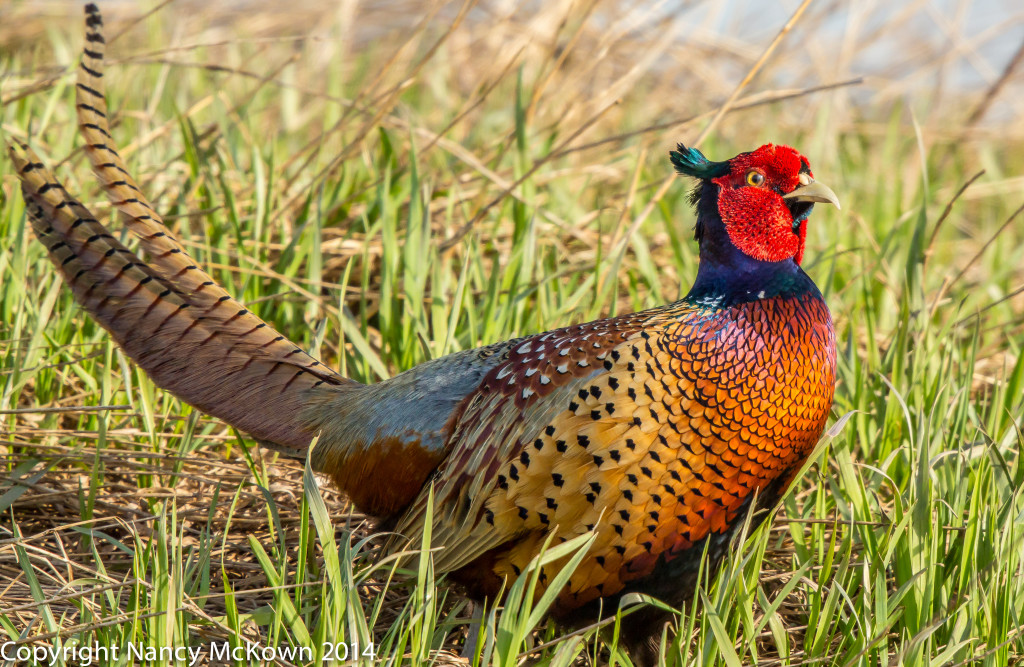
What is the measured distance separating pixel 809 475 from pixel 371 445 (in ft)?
4.48

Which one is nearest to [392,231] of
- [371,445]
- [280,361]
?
[280,361]

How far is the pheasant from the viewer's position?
7.21 ft

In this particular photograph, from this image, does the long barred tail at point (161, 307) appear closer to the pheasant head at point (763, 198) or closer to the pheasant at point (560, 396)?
the pheasant at point (560, 396)

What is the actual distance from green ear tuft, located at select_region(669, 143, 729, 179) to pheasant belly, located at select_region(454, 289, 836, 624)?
14.0 inches

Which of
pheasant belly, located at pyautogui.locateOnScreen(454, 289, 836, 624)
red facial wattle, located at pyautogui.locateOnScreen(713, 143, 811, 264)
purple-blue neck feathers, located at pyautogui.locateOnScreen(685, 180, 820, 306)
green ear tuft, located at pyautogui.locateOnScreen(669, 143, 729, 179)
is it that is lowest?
pheasant belly, located at pyautogui.locateOnScreen(454, 289, 836, 624)

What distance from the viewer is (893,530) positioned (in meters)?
2.41

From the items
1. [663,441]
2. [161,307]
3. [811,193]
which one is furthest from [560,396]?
[161,307]

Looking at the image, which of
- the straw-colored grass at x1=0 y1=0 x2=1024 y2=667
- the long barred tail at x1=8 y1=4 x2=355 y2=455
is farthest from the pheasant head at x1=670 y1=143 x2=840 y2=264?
the long barred tail at x1=8 y1=4 x2=355 y2=455

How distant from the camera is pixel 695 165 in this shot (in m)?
2.50

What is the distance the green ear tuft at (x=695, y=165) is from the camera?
7.97ft

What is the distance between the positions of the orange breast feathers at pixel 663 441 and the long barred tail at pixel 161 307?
29.3 inches

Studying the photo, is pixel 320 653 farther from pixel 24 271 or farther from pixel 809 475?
pixel 24 271

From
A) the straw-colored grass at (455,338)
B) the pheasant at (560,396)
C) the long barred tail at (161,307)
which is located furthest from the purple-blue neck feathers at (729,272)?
the long barred tail at (161,307)

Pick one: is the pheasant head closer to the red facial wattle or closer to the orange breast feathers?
the red facial wattle
